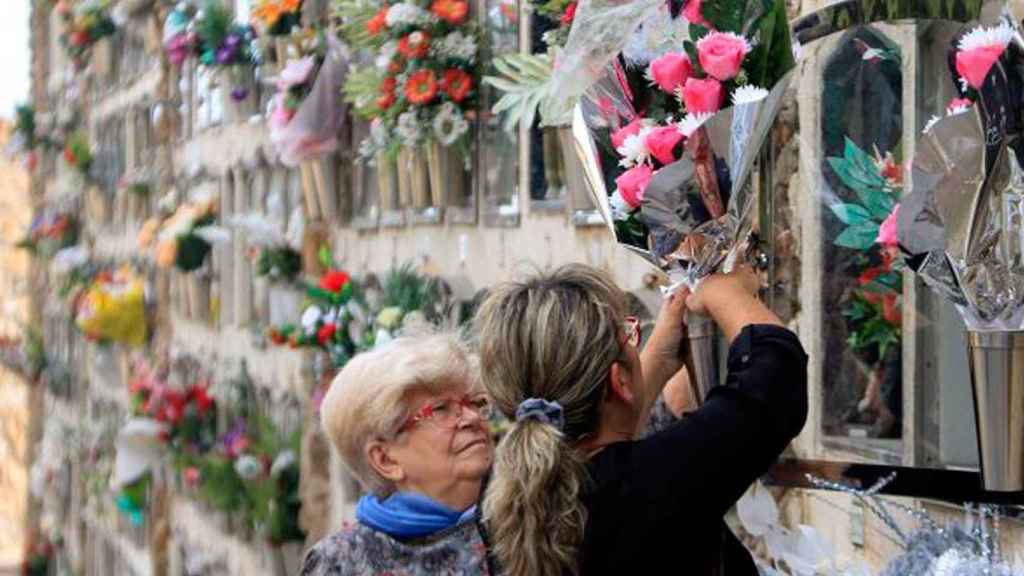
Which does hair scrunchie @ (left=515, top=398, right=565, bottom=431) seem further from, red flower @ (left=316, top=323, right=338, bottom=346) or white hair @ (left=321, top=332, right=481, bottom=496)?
red flower @ (left=316, top=323, right=338, bottom=346)

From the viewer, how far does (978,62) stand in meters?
4.03

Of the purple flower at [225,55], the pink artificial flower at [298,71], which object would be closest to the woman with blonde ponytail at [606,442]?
the pink artificial flower at [298,71]

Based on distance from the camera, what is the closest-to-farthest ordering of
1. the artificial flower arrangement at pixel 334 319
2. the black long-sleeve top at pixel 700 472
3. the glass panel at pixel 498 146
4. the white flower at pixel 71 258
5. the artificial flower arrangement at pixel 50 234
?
the black long-sleeve top at pixel 700 472 → the glass panel at pixel 498 146 → the artificial flower arrangement at pixel 334 319 → the white flower at pixel 71 258 → the artificial flower arrangement at pixel 50 234

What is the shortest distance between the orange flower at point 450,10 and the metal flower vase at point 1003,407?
8.06 m

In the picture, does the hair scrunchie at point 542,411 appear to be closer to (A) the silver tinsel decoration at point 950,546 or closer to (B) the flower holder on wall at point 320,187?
(A) the silver tinsel decoration at point 950,546

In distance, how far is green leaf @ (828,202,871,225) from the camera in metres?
5.22

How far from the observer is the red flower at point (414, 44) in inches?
469

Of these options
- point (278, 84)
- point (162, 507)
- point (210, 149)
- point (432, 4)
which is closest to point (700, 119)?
point (432, 4)

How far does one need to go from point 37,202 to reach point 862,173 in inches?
1407

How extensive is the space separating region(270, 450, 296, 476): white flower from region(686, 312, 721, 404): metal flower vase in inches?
598

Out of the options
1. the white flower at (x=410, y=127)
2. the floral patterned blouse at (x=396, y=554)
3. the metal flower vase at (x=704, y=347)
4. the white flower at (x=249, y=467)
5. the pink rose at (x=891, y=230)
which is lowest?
the white flower at (x=249, y=467)

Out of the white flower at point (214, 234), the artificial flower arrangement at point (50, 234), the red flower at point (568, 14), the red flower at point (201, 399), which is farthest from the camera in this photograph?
the artificial flower arrangement at point (50, 234)

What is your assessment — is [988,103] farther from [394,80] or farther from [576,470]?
[394,80]

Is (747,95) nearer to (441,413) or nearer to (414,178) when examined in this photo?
(441,413)
